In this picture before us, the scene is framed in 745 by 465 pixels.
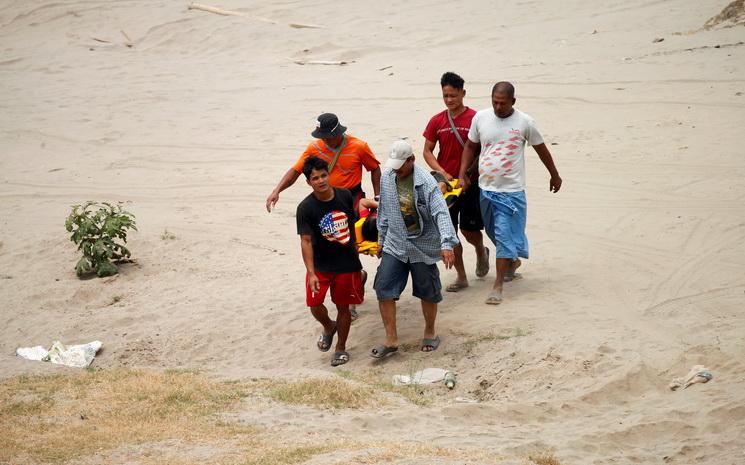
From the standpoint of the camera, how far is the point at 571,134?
12844mm

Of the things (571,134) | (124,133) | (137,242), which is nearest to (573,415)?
(137,242)

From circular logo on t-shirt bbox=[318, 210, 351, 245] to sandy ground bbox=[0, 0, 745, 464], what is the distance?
43.1 inches

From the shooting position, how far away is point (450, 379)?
682 cm

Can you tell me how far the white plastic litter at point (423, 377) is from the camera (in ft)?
22.6

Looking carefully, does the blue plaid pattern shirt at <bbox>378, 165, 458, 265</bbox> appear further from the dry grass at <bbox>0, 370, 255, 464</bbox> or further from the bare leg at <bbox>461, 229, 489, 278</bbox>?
the dry grass at <bbox>0, 370, 255, 464</bbox>

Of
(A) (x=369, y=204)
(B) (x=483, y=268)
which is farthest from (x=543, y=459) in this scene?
(B) (x=483, y=268)

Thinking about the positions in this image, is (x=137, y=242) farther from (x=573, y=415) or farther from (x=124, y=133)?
(x=573, y=415)

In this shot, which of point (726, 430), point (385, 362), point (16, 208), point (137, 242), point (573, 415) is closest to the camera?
point (726, 430)

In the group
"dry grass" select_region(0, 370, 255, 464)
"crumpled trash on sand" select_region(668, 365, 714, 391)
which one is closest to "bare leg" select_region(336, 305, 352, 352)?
"dry grass" select_region(0, 370, 255, 464)

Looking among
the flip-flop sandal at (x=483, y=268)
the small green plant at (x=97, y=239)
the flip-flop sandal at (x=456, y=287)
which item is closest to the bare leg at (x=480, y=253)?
the flip-flop sandal at (x=483, y=268)

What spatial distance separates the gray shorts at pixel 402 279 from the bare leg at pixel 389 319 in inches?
2.7

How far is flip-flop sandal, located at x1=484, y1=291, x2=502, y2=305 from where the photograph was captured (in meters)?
7.92

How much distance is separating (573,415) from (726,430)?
974mm

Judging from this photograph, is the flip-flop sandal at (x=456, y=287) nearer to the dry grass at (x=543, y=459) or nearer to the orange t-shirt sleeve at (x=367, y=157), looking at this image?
the orange t-shirt sleeve at (x=367, y=157)
